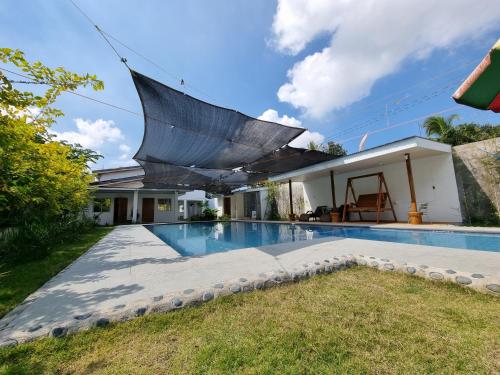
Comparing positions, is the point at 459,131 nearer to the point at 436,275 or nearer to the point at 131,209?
the point at 436,275

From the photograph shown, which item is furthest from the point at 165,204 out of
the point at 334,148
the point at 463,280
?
the point at 463,280

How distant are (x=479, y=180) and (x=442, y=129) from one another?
427 inches

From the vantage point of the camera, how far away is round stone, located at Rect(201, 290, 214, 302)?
7.91 feet

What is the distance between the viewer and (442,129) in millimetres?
16109

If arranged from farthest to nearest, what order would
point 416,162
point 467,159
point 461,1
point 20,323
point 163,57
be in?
point 416,162
point 467,159
point 163,57
point 461,1
point 20,323

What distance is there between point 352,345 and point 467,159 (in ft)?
33.6

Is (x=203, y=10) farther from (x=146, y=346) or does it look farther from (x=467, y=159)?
(x=467, y=159)

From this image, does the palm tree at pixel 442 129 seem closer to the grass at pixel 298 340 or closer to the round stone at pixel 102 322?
the grass at pixel 298 340

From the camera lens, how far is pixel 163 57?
6176mm

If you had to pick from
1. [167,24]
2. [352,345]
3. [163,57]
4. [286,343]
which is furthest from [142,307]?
[167,24]

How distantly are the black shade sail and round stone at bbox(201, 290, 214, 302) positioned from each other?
4.72 metres

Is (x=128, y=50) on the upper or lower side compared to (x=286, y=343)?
upper

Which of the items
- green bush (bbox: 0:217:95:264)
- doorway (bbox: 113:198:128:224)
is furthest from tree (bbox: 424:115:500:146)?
doorway (bbox: 113:198:128:224)

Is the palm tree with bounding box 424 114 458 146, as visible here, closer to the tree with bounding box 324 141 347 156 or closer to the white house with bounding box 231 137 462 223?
the tree with bounding box 324 141 347 156
